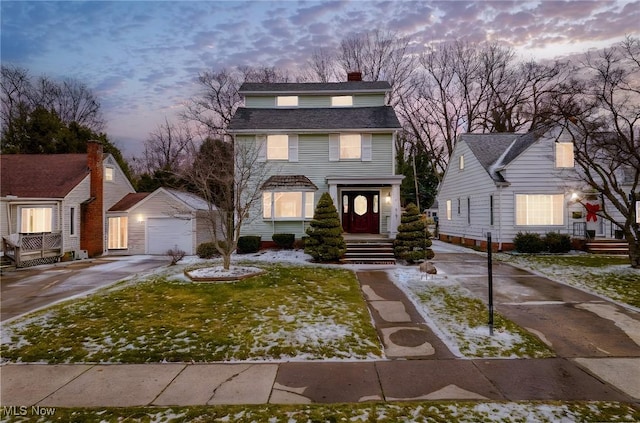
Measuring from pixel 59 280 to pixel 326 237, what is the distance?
10684mm

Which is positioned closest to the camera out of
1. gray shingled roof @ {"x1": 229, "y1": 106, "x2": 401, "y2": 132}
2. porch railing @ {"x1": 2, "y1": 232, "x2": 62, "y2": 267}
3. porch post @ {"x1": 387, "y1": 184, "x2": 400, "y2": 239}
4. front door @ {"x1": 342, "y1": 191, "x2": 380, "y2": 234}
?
porch railing @ {"x1": 2, "y1": 232, "x2": 62, "y2": 267}

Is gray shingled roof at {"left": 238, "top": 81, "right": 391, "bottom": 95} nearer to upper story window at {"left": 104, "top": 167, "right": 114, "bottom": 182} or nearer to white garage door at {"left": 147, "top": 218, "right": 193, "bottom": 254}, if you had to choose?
→ white garage door at {"left": 147, "top": 218, "right": 193, "bottom": 254}

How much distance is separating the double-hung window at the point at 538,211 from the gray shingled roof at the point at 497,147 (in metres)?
1.69

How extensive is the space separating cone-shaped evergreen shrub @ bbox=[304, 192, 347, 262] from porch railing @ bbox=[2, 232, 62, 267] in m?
14.0

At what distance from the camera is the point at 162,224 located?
20562 millimetres

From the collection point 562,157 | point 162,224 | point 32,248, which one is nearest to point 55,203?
point 32,248

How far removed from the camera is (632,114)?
13.2m

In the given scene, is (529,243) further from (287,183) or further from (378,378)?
(378,378)

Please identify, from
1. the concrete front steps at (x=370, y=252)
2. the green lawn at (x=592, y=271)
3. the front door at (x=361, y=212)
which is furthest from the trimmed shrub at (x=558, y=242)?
the front door at (x=361, y=212)

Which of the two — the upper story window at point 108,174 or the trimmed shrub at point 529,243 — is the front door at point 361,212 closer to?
the trimmed shrub at point 529,243

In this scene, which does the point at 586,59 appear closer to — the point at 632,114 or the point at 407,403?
the point at 632,114

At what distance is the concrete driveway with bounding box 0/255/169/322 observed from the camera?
9922 mm

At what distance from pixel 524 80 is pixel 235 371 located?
38389 millimetres

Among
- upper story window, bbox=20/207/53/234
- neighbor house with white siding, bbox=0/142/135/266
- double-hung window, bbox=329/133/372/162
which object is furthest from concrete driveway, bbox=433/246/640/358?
upper story window, bbox=20/207/53/234
